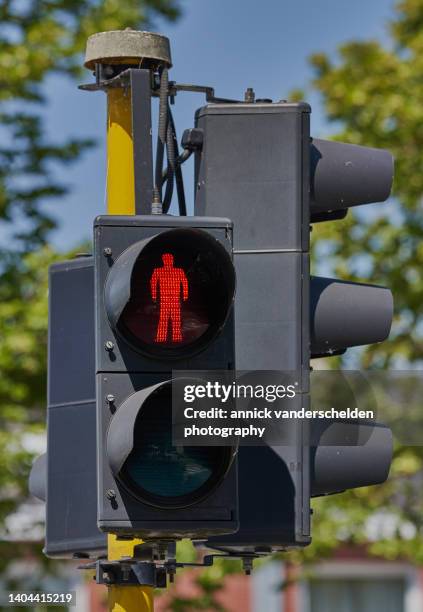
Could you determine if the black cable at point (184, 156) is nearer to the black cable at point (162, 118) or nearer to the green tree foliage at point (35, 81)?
the black cable at point (162, 118)

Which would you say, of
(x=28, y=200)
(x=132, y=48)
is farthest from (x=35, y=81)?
(x=132, y=48)

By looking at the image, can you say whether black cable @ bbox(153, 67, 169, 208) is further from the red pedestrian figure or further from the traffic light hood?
the red pedestrian figure

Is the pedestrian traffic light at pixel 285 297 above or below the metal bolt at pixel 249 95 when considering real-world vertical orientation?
below

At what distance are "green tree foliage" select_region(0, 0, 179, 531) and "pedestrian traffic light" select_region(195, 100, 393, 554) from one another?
32.5ft

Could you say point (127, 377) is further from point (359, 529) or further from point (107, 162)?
point (359, 529)

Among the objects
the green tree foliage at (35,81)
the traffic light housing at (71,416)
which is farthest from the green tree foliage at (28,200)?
the traffic light housing at (71,416)

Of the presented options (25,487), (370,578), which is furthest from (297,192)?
(370,578)

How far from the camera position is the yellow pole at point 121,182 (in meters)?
5.32

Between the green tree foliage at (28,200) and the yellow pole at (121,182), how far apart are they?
973 cm

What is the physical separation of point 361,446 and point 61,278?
1221 millimetres

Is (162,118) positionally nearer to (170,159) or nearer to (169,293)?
(170,159)

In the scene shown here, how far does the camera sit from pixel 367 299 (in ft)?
18.1

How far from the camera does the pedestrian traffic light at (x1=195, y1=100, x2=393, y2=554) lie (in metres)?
5.21

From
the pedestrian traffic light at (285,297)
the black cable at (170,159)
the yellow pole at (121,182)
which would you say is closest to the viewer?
the pedestrian traffic light at (285,297)
